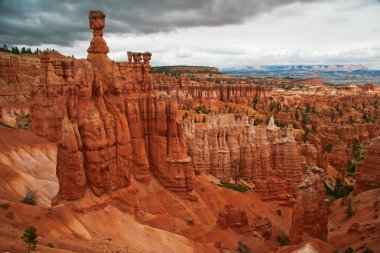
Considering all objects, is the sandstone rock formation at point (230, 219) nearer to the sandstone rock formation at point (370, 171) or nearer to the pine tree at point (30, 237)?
the pine tree at point (30, 237)

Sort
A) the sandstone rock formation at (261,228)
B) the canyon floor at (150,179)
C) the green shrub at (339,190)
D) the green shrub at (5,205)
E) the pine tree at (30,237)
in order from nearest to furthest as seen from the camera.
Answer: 1. the pine tree at (30,237)
2. the green shrub at (5,205)
3. the canyon floor at (150,179)
4. the sandstone rock formation at (261,228)
5. the green shrub at (339,190)

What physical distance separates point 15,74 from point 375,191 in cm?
7431

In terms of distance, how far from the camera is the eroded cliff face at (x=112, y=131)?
25.0 metres

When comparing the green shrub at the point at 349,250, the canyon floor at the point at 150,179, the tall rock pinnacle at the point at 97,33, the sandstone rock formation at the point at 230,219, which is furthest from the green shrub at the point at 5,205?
the green shrub at the point at 349,250

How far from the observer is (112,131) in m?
27.7

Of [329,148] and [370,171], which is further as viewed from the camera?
[329,148]

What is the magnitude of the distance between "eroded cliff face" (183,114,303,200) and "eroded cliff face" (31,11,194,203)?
8.29 meters

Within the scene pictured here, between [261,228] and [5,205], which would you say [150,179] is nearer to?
[261,228]

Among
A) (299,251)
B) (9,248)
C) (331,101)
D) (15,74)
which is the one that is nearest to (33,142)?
(9,248)

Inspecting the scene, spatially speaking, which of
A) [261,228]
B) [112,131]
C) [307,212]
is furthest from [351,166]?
[112,131]

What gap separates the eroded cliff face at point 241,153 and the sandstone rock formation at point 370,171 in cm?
727

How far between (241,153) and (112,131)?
2498cm

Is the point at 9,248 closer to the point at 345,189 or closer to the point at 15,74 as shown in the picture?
the point at 345,189

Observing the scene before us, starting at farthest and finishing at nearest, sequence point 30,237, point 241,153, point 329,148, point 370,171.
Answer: point 329,148, point 241,153, point 370,171, point 30,237
